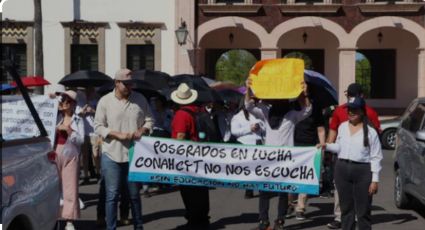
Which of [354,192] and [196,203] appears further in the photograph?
[196,203]

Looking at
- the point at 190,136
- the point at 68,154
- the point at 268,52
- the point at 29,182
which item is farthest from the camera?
the point at 268,52

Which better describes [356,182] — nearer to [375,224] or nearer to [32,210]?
[375,224]

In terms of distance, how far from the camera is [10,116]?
640cm

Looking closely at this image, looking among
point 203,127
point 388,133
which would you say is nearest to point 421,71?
point 388,133

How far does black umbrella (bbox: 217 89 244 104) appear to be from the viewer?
15.4 meters

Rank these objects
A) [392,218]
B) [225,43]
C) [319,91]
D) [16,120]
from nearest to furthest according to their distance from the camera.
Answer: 1. [16,120]
2. [319,91]
3. [392,218]
4. [225,43]

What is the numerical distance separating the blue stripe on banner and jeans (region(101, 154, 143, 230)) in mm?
199

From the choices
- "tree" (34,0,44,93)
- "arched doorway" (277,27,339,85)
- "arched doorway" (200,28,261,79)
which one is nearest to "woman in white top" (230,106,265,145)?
"tree" (34,0,44,93)

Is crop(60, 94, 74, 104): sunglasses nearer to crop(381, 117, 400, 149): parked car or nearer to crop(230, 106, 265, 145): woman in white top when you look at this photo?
crop(230, 106, 265, 145): woman in white top

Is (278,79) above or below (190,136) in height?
above

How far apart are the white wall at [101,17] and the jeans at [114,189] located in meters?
20.3

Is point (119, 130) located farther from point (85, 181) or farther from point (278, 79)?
point (85, 181)

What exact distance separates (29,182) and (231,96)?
10.7 meters

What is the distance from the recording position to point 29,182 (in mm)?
5176
